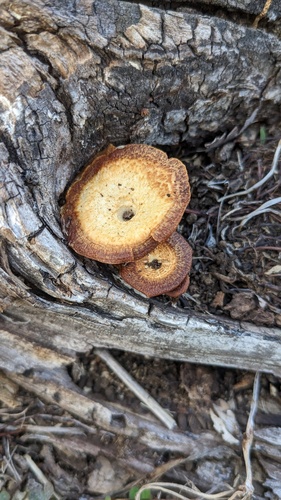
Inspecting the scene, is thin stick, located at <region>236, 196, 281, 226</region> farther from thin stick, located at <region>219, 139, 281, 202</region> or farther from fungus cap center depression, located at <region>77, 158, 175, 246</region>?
fungus cap center depression, located at <region>77, 158, 175, 246</region>

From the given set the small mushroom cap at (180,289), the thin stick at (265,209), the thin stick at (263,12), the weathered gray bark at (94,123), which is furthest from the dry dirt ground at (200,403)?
the thin stick at (263,12)

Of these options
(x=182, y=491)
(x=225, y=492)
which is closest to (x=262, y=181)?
(x=225, y=492)

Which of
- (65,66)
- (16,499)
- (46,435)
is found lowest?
(16,499)

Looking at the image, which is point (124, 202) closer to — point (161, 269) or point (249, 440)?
point (161, 269)

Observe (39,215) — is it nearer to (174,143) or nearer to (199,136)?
(174,143)

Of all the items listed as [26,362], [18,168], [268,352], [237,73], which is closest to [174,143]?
[237,73]
